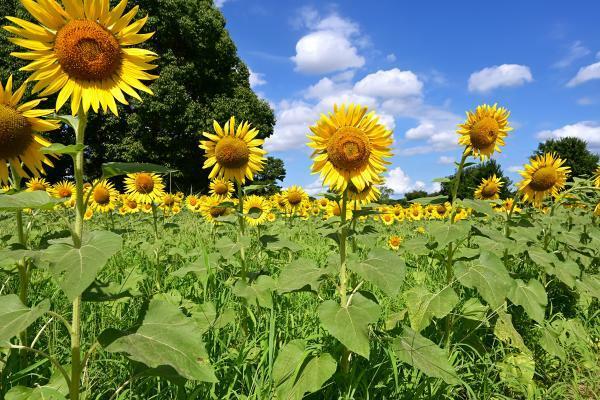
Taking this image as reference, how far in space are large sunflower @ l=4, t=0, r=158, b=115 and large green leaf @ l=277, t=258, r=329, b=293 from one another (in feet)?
3.83

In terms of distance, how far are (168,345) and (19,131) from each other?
1341 millimetres

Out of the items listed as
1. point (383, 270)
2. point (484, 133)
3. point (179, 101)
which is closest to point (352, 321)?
point (383, 270)

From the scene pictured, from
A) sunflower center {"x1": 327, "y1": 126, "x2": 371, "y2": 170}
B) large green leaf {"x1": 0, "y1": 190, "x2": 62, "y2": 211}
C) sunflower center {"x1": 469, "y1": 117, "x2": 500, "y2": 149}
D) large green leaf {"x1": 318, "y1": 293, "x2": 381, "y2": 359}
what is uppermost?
sunflower center {"x1": 469, "y1": 117, "x2": 500, "y2": 149}

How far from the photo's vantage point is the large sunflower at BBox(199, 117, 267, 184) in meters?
3.50

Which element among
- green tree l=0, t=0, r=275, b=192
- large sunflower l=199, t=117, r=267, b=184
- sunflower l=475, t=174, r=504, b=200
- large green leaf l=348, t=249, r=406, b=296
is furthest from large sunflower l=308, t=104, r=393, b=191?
green tree l=0, t=0, r=275, b=192

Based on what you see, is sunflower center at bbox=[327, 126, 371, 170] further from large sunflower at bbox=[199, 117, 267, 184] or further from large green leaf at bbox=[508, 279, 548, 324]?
large green leaf at bbox=[508, 279, 548, 324]

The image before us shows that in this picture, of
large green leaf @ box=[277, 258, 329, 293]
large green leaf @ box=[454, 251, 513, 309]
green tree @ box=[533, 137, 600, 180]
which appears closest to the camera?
large green leaf @ box=[277, 258, 329, 293]

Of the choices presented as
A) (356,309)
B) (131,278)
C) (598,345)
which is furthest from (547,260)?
(131,278)

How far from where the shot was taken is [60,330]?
2750 mm

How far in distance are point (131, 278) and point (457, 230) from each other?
237 centimetres

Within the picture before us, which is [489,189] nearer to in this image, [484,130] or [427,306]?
[484,130]

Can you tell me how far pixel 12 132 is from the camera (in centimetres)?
206

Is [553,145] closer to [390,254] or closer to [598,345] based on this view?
[598,345]

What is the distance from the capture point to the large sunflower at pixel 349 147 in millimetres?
2566
